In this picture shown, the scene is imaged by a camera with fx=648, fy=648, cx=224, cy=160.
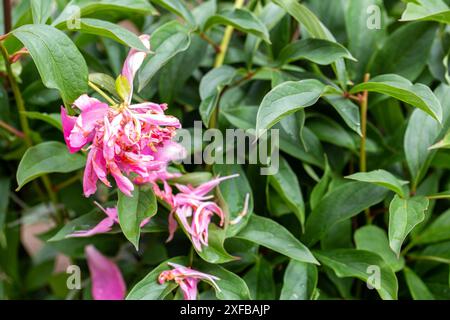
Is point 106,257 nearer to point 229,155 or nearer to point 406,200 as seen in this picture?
point 229,155

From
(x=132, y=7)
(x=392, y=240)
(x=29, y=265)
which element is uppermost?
(x=132, y=7)

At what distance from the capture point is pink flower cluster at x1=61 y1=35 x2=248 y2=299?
1.30 ft

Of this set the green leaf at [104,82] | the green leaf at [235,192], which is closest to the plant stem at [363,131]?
the green leaf at [235,192]

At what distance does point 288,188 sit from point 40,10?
23cm

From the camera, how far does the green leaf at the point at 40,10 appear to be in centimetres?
46

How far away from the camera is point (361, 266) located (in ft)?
1.65

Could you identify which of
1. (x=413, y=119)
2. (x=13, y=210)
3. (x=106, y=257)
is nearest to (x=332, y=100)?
(x=413, y=119)

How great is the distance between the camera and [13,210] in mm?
710

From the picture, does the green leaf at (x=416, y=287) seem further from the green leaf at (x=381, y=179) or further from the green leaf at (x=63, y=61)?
the green leaf at (x=63, y=61)

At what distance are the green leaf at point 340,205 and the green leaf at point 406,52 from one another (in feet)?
0.41

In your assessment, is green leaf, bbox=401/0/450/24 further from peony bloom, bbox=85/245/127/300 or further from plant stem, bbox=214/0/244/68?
peony bloom, bbox=85/245/127/300

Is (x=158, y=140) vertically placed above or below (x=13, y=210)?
above

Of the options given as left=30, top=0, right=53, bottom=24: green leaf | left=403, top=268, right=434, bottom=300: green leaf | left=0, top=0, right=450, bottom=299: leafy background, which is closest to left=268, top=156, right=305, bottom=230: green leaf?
left=0, top=0, right=450, bottom=299: leafy background

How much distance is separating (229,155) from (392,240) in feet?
0.52
